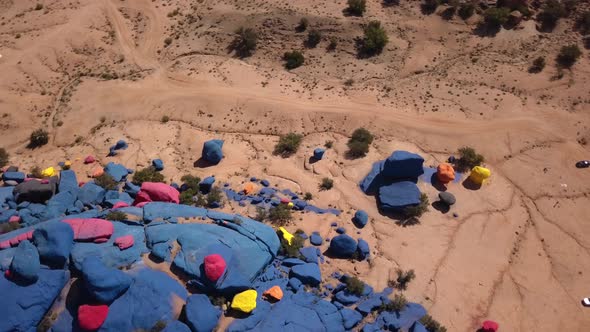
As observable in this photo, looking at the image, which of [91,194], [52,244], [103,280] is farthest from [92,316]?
[91,194]

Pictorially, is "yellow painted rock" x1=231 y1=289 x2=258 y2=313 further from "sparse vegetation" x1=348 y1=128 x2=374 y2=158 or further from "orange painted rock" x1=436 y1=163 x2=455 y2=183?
"orange painted rock" x1=436 y1=163 x2=455 y2=183

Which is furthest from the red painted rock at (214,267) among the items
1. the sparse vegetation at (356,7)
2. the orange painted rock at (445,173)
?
the sparse vegetation at (356,7)

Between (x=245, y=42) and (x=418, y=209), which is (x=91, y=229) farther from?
(x=245, y=42)

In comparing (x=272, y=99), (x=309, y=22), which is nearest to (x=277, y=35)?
(x=309, y=22)

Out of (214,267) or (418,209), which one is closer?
(214,267)

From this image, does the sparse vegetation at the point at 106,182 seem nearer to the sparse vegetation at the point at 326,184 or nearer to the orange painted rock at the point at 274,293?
the orange painted rock at the point at 274,293

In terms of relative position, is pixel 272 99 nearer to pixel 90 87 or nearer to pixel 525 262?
pixel 90 87

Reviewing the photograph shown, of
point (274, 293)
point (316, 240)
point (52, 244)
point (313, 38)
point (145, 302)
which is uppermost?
point (313, 38)

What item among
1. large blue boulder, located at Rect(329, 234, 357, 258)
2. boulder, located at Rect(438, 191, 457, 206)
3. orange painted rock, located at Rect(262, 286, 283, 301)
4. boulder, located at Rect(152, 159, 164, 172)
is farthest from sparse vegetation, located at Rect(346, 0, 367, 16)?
orange painted rock, located at Rect(262, 286, 283, 301)
